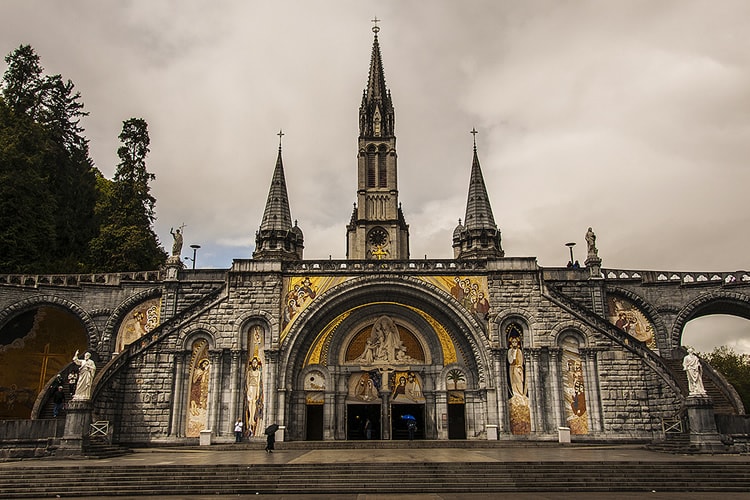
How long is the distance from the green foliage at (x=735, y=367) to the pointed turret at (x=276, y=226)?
131 feet

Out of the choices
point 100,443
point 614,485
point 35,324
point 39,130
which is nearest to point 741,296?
point 614,485

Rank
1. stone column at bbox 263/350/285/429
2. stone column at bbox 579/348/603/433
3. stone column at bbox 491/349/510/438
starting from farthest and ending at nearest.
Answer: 1. stone column at bbox 263/350/285/429
2. stone column at bbox 491/349/510/438
3. stone column at bbox 579/348/603/433

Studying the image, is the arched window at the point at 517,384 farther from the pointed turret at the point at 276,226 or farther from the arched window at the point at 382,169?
the arched window at the point at 382,169

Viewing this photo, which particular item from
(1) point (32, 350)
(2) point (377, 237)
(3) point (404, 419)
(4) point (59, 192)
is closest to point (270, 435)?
(3) point (404, 419)

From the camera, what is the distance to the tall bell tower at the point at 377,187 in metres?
58.6

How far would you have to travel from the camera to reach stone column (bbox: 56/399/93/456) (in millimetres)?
20462

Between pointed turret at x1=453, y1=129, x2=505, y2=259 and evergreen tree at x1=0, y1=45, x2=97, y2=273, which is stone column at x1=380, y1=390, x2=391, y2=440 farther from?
evergreen tree at x1=0, y1=45, x2=97, y2=273

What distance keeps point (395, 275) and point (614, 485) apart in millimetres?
15375

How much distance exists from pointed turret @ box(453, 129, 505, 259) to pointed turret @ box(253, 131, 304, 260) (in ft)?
39.8

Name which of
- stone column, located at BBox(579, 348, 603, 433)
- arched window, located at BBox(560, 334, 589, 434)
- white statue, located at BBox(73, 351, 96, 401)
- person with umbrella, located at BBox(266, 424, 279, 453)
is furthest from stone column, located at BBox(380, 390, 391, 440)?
white statue, located at BBox(73, 351, 96, 401)

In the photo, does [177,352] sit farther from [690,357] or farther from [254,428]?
[690,357]

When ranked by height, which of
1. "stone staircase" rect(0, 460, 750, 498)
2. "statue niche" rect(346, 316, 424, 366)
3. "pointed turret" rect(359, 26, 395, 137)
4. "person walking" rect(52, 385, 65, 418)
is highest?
"pointed turret" rect(359, 26, 395, 137)

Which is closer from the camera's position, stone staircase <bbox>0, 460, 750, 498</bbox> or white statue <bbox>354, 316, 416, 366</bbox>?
stone staircase <bbox>0, 460, 750, 498</bbox>

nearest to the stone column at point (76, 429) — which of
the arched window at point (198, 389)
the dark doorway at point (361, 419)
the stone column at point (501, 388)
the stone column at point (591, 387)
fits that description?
the arched window at point (198, 389)
